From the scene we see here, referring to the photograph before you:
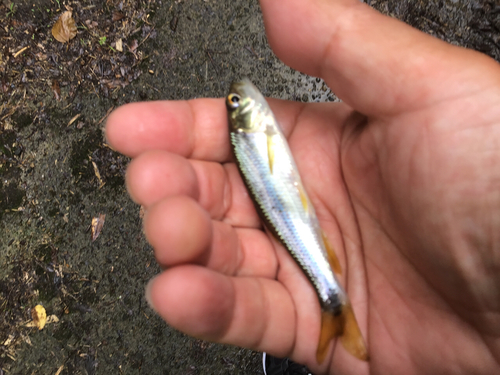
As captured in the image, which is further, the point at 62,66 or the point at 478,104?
the point at 62,66

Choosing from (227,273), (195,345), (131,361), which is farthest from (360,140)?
(131,361)

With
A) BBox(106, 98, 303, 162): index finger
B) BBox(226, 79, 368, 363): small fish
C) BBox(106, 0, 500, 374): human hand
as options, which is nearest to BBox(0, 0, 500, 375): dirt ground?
BBox(106, 98, 303, 162): index finger

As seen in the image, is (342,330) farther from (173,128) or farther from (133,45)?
(133,45)

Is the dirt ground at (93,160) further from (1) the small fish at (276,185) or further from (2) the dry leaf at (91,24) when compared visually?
(1) the small fish at (276,185)

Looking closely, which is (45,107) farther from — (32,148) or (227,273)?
(227,273)

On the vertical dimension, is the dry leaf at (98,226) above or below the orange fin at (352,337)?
below

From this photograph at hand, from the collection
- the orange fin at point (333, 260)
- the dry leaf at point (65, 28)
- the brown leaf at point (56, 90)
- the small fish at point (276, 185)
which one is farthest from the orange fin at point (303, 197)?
the dry leaf at point (65, 28)
